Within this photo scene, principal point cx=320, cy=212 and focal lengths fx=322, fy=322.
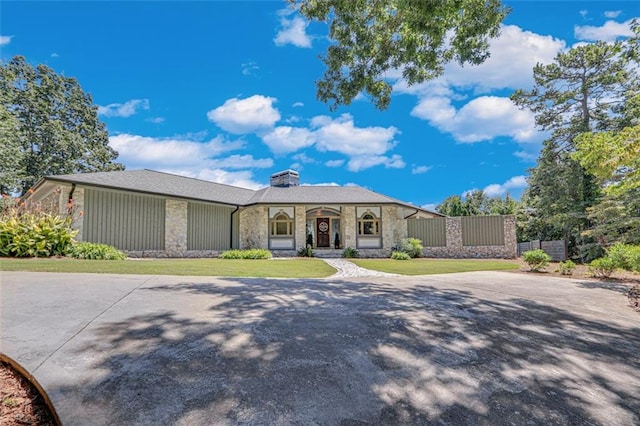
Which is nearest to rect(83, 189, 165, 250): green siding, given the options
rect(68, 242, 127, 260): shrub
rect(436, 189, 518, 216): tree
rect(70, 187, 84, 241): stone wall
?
rect(70, 187, 84, 241): stone wall

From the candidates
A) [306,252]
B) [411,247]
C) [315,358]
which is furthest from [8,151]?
[315,358]

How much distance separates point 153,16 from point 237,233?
12.1 meters

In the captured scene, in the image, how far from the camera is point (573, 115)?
1823cm

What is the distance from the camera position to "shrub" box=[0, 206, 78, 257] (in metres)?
9.30

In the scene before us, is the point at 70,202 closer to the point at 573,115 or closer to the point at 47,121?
the point at 47,121

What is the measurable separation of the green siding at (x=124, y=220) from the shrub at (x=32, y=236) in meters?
2.69

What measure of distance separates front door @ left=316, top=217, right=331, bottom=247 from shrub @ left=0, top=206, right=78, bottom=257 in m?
13.0

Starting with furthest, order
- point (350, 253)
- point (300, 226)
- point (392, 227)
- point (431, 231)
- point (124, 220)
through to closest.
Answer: point (392, 227)
point (431, 231)
point (300, 226)
point (350, 253)
point (124, 220)

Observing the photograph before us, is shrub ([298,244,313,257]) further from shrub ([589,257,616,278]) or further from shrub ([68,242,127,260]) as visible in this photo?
shrub ([589,257,616,278])

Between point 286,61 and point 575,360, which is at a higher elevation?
point 286,61

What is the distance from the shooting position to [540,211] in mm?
18984

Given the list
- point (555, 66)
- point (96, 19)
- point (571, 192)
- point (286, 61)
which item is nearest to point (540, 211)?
point (571, 192)

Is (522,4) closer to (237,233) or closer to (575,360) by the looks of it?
(575,360)

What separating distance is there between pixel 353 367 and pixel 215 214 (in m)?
16.1
